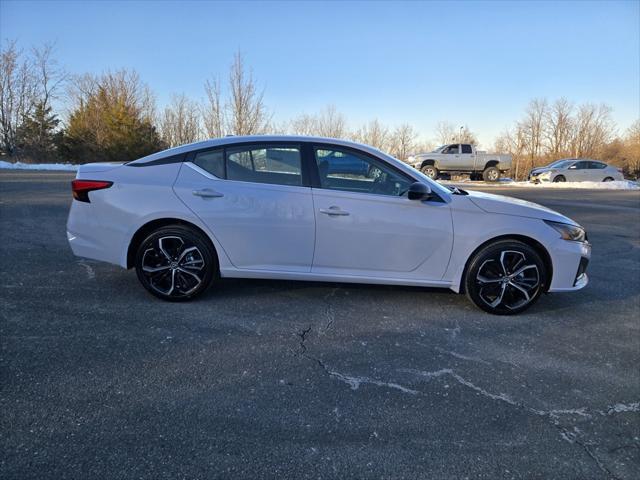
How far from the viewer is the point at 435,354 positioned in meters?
3.12

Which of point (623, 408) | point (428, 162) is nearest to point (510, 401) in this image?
point (623, 408)

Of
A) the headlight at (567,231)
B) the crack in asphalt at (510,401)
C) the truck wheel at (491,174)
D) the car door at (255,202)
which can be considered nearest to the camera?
the crack in asphalt at (510,401)

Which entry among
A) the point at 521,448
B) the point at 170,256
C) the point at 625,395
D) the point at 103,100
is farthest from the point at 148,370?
the point at 103,100

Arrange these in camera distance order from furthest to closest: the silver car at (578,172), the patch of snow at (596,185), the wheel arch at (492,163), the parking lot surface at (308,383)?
the silver car at (578,172) → the wheel arch at (492,163) → the patch of snow at (596,185) → the parking lot surface at (308,383)

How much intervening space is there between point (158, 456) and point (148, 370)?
856 mm

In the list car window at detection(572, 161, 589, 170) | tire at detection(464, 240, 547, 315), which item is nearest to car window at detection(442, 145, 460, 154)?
car window at detection(572, 161, 589, 170)

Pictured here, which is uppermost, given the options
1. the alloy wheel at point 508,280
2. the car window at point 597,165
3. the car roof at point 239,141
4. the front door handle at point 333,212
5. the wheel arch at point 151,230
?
the car window at point 597,165

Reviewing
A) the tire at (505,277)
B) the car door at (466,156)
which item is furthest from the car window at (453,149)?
the tire at (505,277)

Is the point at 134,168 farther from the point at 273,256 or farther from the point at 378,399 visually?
the point at 378,399

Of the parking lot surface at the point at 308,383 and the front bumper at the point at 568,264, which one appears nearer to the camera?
the parking lot surface at the point at 308,383

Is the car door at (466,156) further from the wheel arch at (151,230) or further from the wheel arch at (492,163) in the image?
the wheel arch at (151,230)

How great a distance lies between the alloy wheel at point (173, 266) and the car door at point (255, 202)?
309 mm

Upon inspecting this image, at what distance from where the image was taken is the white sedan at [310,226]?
3.76m

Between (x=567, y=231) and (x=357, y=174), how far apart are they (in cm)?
212
